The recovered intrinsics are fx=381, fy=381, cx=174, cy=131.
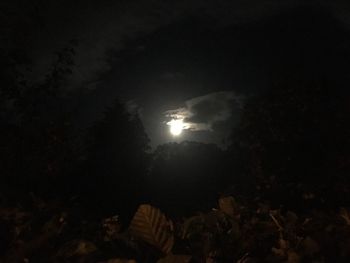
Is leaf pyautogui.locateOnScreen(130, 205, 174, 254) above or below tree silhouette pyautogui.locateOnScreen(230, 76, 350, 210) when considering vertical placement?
above

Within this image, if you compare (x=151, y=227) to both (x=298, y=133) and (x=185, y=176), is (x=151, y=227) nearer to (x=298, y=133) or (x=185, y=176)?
(x=298, y=133)

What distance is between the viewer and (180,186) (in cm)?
2698

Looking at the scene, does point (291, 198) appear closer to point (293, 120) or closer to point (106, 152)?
point (293, 120)

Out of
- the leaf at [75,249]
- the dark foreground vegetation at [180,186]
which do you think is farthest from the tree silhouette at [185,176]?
the leaf at [75,249]

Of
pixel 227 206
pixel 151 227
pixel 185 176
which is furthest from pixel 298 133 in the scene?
pixel 185 176

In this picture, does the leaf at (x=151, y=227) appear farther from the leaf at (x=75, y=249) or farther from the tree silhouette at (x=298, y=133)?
the tree silhouette at (x=298, y=133)

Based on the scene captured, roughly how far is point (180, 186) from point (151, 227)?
25812mm

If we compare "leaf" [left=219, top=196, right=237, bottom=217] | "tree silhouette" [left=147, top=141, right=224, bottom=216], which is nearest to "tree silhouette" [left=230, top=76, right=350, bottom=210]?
"tree silhouette" [left=147, top=141, right=224, bottom=216]

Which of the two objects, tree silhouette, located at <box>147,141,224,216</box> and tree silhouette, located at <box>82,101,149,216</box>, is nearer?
tree silhouette, located at <box>82,101,149,216</box>

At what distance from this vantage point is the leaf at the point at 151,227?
4.66 ft

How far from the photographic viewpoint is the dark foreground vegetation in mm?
1684

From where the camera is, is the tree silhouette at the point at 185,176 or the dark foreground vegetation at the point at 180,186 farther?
the tree silhouette at the point at 185,176

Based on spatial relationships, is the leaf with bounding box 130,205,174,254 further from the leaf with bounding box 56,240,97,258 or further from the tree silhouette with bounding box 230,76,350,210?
the tree silhouette with bounding box 230,76,350,210

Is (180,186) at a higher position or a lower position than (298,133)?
lower
